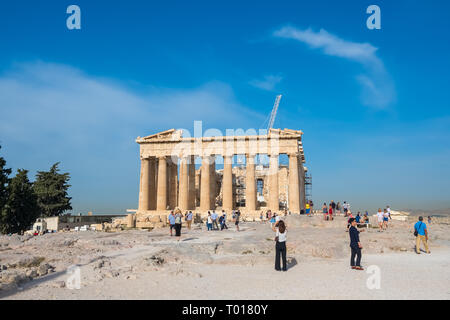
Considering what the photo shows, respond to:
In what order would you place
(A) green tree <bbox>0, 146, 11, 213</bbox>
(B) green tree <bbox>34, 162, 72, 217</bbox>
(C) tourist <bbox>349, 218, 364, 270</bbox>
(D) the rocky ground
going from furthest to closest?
(B) green tree <bbox>34, 162, 72, 217</bbox> → (A) green tree <bbox>0, 146, 11, 213</bbox> → (C) tourist <bbox>349, 218, 364, 270</bbox> → (D) the rocky ground

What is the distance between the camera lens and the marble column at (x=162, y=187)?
1905 inches

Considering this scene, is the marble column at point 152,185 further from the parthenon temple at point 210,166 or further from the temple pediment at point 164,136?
the temple pediment at point 164,136

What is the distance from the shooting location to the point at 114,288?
30.7ft

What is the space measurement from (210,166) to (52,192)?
99.5 ft

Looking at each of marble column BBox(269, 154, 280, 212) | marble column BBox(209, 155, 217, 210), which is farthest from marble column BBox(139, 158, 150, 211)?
marble column BBox(269, 154, 280, 212)

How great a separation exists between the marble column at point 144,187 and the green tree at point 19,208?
47.8 ft

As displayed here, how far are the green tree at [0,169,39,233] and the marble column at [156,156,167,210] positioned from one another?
17.1 metres

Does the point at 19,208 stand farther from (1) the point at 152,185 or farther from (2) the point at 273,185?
(2) the point at 273,185

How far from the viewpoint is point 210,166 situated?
4938 cm

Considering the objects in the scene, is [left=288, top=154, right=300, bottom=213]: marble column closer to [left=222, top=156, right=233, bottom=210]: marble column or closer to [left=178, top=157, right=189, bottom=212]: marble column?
[left=222, top=156, right=233, bottom=210]: marble column

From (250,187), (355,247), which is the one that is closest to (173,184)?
(250,187)

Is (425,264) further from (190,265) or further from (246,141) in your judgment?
(246,141)

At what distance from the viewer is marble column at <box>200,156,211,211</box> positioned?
4743 cm
